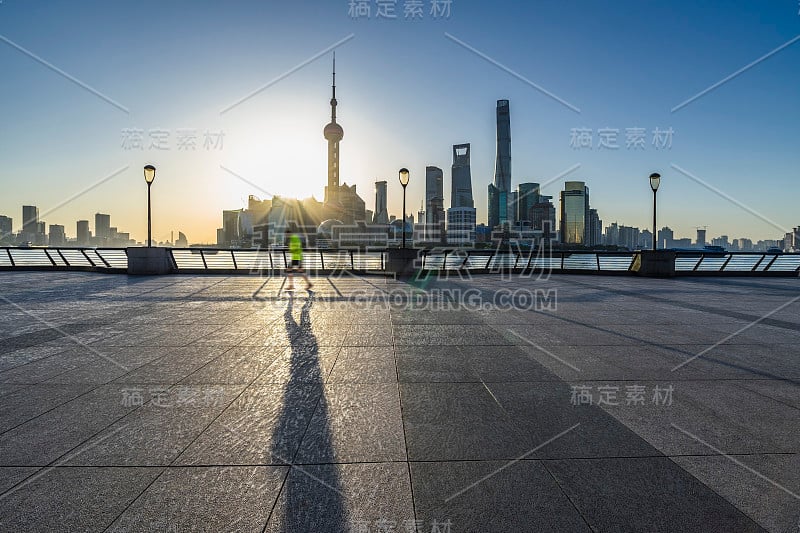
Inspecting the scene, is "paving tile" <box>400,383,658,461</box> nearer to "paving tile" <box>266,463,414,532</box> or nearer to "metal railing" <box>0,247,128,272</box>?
"paving tile" <box>266,463,414,532</box>

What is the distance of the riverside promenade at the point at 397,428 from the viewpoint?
2545 mm

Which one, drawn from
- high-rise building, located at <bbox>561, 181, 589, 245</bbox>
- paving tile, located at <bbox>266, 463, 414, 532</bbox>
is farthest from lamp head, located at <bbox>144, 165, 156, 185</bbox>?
high-rise building, located at <bbox>561, 181, 589, 245</bbox>

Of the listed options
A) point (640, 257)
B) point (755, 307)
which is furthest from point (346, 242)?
point (755, 307)

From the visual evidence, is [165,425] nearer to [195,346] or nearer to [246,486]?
[246,486]

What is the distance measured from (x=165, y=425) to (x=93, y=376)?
7.11 feet

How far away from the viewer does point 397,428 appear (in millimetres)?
3619

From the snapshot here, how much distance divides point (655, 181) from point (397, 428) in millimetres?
22922

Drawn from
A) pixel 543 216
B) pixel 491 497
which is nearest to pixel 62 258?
pixel 491 497

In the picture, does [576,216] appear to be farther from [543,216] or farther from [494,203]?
[494,203]

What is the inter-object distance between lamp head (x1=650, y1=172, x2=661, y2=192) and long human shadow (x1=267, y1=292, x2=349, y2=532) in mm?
22274

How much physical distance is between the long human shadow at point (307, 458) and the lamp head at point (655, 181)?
2227 cm

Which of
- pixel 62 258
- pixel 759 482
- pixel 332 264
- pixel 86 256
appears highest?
pixel 86 256

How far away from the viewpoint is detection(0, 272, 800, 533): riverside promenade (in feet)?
8.35

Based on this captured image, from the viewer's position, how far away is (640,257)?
21.1 meters
